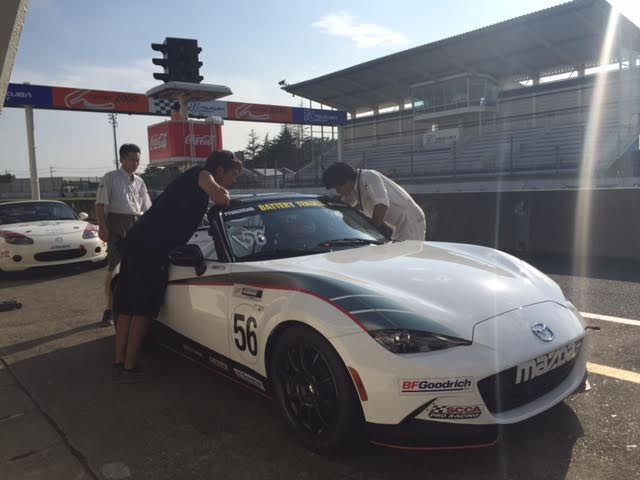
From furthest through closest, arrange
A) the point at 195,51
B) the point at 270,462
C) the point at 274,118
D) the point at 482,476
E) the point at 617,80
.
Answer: the point at 617,80 → the point at 274,118 → the point at 195,51 → the point at 270,462 → the point at 482,476

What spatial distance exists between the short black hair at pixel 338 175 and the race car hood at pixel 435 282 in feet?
4.01

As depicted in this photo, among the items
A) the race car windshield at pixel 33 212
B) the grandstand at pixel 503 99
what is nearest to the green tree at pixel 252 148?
the grandstand at pixel 503 99

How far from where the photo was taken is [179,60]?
911cm

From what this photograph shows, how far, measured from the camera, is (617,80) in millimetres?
32812

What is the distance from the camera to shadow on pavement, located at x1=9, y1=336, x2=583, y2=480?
2525 millimetres

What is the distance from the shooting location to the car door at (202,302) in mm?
3316

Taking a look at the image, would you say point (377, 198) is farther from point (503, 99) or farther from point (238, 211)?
point (503, 99)

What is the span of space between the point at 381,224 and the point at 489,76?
37.8 meters

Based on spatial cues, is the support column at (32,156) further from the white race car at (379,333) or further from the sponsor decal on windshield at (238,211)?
the white race car at (379,333)

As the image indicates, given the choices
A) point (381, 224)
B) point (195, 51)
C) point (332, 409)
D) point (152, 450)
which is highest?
point (195, 51)

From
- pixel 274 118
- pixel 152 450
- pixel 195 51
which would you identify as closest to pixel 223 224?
pixel 152 450

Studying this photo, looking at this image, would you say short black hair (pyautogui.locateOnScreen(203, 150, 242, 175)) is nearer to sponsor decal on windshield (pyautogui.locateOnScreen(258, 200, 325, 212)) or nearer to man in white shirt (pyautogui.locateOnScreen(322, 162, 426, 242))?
sponsor decal on windshield (pyautogui.locateOnScreen(258, 200, 325, 212))

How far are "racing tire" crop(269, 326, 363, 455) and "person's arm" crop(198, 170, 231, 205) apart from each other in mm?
1316

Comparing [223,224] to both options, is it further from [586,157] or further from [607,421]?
[586,157]
